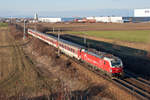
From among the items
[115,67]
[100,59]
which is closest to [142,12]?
[100,59]

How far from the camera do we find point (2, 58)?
3769cm

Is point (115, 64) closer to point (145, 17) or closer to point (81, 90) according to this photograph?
point (81, 90)

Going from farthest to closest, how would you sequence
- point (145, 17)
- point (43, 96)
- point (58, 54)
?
point (145, 17)
point (58, 54)
point (43, 96)

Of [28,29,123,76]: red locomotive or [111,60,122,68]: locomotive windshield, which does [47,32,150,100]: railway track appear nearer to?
[28,29,123,76]: red locomotive

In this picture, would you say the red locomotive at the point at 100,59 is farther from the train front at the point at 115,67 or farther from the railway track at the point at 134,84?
the railway track at the point at 134,84

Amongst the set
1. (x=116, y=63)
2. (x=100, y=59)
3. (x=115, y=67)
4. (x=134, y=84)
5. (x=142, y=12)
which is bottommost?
(x=134, y=84)

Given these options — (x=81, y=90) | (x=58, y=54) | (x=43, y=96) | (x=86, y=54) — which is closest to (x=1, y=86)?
(x=43, y=96)

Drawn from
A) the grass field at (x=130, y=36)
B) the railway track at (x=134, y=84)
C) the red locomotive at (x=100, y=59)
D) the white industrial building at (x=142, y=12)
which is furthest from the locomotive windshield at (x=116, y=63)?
the white industrial building at (x=142, y=12)

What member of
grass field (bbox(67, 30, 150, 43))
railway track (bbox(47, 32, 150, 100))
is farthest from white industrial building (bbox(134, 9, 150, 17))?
railway track (bbox(47, 32, 150, 100))

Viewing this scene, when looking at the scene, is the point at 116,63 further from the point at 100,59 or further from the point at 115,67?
the point at 100,59

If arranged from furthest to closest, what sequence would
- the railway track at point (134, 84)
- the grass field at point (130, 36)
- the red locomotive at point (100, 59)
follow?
1. the grass field at point (130, 36)
2. the red locomotive at point (100, 59)
3. the railway track at point (134, 84)

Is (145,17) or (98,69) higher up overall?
(145,17)

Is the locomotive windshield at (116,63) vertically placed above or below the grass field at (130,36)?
below

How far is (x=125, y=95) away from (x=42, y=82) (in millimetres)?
10901
